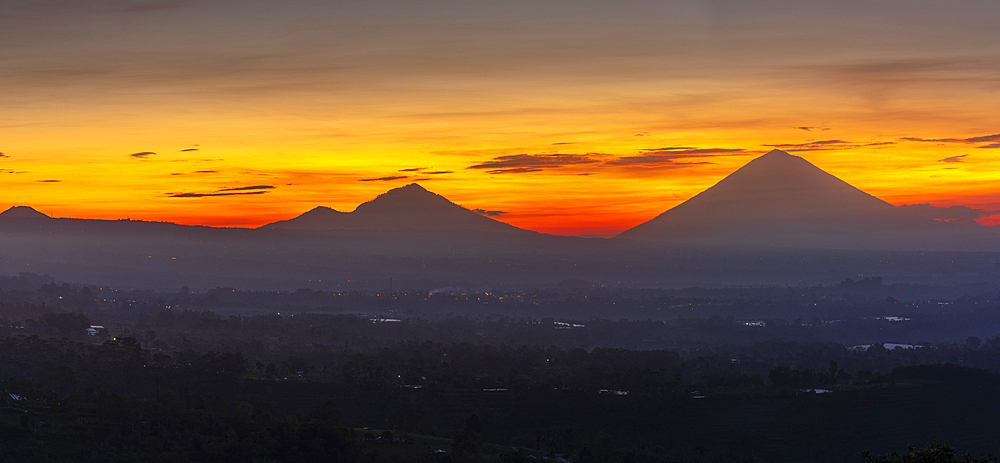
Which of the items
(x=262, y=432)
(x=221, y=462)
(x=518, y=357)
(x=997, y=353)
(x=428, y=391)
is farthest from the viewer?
(x=997, y=353)

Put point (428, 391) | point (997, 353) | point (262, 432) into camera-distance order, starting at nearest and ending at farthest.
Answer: point (262, 432)
point (428, 391)
point (997, 353)

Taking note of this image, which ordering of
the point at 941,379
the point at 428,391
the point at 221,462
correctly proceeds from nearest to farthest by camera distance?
the point at 221,462 < the point at 428,391 < the point at 941,379

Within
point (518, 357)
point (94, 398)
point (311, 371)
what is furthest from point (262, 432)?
point (518, 357)

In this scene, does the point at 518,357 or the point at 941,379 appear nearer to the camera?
the point at 941,379

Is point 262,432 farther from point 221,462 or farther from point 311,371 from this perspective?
point 311,371

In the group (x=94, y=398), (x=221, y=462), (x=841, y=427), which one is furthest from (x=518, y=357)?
(x=221, y=462)

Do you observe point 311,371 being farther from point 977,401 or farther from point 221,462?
point 977,401

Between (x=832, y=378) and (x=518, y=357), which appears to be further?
(x=518, y=357)

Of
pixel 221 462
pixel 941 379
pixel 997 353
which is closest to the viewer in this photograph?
pixel 221 462
